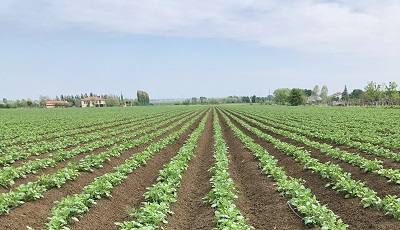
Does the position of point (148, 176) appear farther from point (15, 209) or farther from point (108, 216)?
point (15, 209)

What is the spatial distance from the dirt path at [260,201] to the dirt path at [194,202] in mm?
988

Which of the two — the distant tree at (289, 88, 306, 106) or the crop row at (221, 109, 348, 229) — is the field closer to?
the crop row at (221, 109, 348, 229)

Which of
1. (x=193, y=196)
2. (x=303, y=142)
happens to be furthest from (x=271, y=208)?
(x=303, y=142)

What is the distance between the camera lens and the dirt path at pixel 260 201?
6.78 meters

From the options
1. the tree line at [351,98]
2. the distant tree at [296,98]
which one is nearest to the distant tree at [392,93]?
the tree line at [351,98]

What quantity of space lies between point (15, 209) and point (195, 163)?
25.5ft

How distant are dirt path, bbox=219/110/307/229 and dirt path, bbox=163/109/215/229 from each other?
0.99m

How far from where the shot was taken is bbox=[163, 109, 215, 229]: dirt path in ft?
22.8

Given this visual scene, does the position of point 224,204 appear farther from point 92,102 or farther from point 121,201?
point 92,102

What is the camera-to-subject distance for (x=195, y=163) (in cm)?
1344

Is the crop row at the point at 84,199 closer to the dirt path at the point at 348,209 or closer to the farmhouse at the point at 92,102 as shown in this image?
the dirt path at the point at 348,209

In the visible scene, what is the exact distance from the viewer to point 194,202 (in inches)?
337

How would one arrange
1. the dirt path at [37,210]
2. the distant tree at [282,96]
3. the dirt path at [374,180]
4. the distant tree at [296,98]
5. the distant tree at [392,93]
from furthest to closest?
the distant tree at [282,96] < the distant tree at [296,98] < the distant tree at [392,93] < the dirt path at [374,180] < the dirt path at [37,210]

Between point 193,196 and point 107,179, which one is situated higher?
point 107,179
